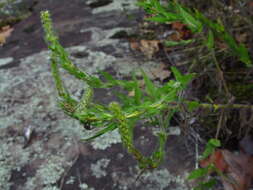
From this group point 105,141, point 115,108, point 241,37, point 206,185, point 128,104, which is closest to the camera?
point 115,108

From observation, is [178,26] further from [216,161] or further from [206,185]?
[206,185]

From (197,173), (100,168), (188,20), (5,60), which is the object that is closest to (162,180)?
(197,173)

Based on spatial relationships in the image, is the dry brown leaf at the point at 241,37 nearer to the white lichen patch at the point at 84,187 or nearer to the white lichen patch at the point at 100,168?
the white lichen patch at the point at 100,168

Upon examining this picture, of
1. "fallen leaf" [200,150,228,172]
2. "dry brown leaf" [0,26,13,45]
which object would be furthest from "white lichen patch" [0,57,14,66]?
"fallen leaf" [200,150,228,172]

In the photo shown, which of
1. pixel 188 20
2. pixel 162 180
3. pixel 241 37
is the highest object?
pixel 188 20

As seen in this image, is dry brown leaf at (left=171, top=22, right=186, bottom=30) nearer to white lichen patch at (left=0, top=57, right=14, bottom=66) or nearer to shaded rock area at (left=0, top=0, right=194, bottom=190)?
shaded rock area at (left=0, top=0, right=194, bottom=190)

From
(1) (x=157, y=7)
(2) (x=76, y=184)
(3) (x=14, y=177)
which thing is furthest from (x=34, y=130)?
(1) (x=157, y=7)

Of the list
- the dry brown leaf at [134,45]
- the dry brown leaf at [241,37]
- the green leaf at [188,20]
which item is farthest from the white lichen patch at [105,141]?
the dry brown leaf at [241,37]

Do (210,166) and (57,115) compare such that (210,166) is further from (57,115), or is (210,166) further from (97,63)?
(97,63)
